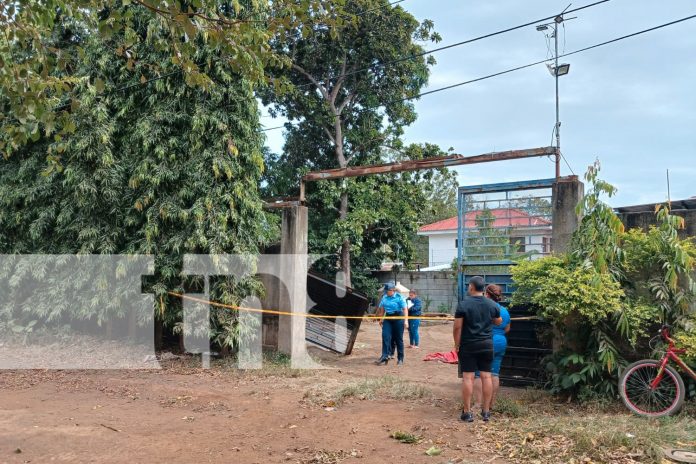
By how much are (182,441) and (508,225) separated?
513 centimetres

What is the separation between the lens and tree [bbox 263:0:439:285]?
19.2 m

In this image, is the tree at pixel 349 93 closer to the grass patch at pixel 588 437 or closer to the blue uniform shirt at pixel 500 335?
the blue uniform shirt at pixel 500 335

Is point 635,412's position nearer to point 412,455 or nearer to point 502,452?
point 502,452

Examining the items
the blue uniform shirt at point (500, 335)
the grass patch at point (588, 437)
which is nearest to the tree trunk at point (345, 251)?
the blue uniform shirt at point (500, 335)

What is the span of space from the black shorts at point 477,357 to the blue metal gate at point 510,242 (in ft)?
4.86

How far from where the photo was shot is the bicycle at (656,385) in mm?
6023

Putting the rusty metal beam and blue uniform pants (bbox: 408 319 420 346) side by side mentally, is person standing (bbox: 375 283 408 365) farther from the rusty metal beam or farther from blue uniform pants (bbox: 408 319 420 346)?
the rusty metal beam

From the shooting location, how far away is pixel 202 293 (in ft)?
33.9

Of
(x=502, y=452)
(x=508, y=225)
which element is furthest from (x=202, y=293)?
(x=502, y=452)

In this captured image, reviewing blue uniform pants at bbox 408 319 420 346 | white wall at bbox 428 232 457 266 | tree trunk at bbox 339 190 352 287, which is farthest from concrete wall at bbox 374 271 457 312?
white wall at bbox 428 232 457 266

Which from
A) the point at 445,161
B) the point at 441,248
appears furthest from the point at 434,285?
the point at 441,248

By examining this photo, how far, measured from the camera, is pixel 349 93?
20703 millimetres

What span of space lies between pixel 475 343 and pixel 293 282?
15.6ft

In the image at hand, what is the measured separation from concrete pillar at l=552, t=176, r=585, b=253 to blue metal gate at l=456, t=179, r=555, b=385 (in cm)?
12
